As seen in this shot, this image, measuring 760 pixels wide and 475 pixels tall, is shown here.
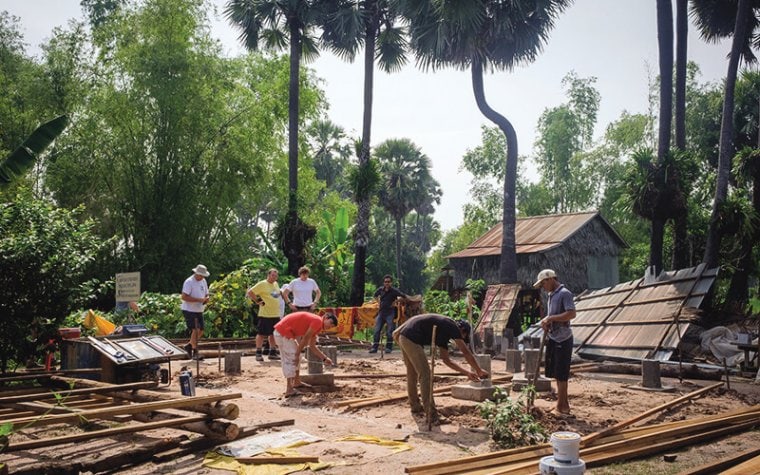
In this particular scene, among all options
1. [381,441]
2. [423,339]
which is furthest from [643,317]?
[381,441]

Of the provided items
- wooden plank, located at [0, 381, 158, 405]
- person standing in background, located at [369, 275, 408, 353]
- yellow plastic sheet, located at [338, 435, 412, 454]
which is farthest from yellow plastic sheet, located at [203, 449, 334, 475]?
person standing in background, located at [369, 275, 408, 353]

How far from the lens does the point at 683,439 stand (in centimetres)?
640

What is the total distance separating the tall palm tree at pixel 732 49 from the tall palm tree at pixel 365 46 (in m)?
11.1

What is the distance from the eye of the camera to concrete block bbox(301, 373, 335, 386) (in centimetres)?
976

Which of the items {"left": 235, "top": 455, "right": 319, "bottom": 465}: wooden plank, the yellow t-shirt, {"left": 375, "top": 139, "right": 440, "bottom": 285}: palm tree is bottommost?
{"left": 235, "top": 455, "right": 319, "bottom": 465}: wooden plank

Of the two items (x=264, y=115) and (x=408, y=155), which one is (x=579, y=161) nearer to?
(x=408, y=155)

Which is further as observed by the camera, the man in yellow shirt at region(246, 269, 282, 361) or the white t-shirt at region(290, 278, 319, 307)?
the white t-shirt at region(290, 278, 319, 307)

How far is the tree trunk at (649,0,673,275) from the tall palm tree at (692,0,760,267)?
1.35 m

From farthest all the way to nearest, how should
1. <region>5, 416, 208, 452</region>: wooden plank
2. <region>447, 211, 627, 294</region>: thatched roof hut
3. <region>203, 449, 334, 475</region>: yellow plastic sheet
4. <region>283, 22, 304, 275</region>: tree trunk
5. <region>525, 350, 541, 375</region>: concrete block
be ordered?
<region>447, 211, 627, 294</region>: thatched roof hut, <region>283, 22, 304, 275</region>: tree trunk, <region>525, 350, 541, 375</region>: concrete block, <region>203, 449, 334, 475</region>: yellow plastic sheet, <region>5, 416, 208, 452</region>: wooden plank

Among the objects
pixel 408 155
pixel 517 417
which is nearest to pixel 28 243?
pixel 517 417

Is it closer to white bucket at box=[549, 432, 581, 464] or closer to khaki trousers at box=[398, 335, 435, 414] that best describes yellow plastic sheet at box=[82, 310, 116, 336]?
khaki trousers at box=[398, 335, 435, 414]

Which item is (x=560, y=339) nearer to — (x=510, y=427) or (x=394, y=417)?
(x=510, y=427)

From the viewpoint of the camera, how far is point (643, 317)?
15.1 m

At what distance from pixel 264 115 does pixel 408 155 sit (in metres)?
19.6
